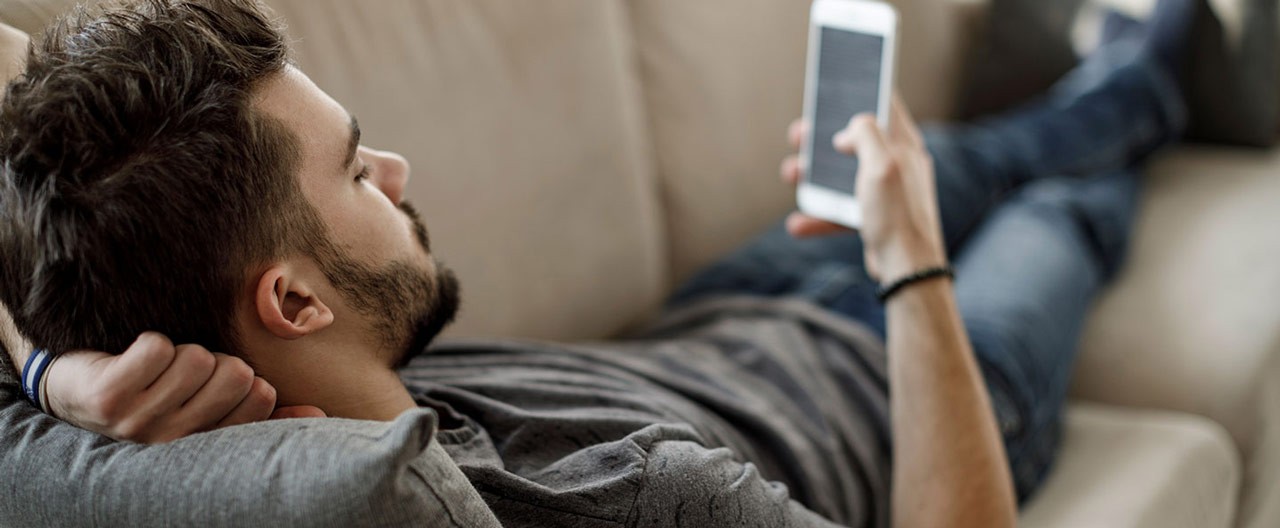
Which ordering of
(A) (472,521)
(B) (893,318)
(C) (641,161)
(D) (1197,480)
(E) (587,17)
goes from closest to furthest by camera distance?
(A) (472,521) → (B) (893,318) → (D) (1197,480) → (E) (587,17) → (C) (641,161)

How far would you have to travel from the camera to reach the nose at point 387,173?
0.87 meters

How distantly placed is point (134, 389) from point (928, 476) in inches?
27.1

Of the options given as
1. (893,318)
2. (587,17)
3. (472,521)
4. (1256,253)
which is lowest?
(1256,253)

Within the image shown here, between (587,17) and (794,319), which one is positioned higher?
(587,17)

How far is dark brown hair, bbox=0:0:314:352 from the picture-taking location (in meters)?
0.67

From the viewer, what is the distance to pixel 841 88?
1289 mm

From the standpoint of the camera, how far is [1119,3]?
1983 mm

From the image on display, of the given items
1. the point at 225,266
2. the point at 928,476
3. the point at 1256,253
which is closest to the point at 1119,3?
the point at 1256,253

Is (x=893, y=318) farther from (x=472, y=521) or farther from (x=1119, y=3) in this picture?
(x=1119, y=3)

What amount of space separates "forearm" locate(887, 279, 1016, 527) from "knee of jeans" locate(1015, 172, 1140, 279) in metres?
0.55

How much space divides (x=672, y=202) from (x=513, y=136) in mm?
375

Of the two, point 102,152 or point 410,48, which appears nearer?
point 102,152

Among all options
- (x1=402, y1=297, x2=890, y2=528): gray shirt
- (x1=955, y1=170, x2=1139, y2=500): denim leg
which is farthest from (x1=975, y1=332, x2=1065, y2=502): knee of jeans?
(x1=402, y1=297, x2=890, y2=528): gray shirt

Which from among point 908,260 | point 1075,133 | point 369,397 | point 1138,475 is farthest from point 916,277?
point 1075,133
